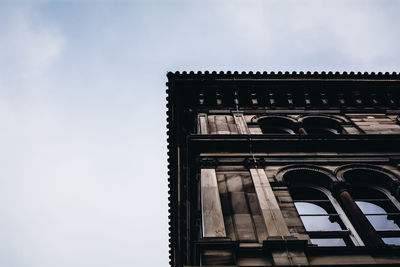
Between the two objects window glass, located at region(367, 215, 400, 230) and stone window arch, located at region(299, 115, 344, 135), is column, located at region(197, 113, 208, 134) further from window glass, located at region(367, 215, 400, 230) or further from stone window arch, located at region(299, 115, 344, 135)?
window glass, located at region(367, 215, 400, 230)

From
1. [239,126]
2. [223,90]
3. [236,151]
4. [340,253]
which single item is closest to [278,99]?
[223,90]

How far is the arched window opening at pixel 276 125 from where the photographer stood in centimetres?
1505

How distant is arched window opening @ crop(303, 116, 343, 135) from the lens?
50.0 feet

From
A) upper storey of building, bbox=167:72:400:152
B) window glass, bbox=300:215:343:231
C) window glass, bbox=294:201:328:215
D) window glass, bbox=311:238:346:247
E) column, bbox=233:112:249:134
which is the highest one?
upper storey of building, bbox=167:72:400:152

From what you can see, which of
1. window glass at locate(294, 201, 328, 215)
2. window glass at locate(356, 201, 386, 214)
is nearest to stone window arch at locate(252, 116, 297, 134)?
window glass at locate(356, 201, 386, 214)

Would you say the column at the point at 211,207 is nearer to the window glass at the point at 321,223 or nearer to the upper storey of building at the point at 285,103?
the window glass at the point at 321,223

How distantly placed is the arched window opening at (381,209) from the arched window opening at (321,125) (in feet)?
14.9

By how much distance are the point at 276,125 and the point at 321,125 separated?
171 centimetres

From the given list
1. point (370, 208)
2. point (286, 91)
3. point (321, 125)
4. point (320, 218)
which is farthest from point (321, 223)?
point (286, 91)

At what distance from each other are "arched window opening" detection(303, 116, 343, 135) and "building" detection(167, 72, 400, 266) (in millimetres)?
37

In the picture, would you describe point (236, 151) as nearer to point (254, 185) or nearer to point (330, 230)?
point (254, 185)

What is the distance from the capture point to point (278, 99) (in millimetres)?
16609

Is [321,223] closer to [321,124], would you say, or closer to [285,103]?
[321,124]

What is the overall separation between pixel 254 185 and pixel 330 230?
192 centimetres
